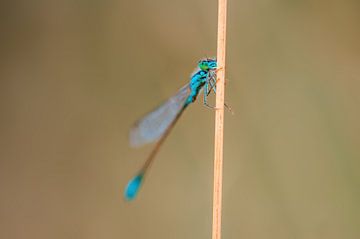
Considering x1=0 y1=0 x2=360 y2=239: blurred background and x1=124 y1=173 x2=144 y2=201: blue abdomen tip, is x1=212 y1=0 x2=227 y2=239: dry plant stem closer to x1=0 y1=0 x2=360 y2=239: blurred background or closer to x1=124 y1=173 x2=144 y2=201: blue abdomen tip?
x1=124 y1=173 x2=144 y2=201: blue abdomen tip

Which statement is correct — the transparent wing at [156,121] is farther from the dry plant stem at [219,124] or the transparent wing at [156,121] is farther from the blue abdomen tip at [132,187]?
the dry plant stem at [219,124]

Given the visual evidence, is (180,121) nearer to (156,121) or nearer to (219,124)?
(156,121)

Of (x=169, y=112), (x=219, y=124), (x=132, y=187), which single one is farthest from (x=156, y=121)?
(x=219, y=124)

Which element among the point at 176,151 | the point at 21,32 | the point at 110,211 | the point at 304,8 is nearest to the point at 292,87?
the point at 304,8

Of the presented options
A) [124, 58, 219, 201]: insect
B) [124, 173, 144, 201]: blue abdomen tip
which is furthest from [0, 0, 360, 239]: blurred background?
[124, 173, 144, 201]: blue abdomen tip

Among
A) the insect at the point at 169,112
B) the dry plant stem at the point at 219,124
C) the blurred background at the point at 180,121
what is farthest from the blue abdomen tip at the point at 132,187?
the blurred background at the point at 180,121

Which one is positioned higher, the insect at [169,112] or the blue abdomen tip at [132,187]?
the insect at [169,112]
